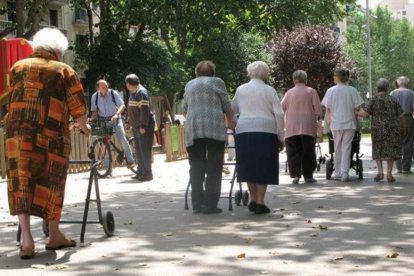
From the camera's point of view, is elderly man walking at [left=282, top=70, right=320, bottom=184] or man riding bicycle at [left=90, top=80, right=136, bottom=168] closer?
elderly man walking at [left=282, top=70, right=320, bottom=184]

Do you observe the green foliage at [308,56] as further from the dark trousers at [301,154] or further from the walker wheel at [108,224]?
the walker wheel at [108,224]

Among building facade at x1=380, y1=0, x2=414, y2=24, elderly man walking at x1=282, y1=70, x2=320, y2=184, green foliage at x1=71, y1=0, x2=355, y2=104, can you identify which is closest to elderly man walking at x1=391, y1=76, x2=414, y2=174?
elderly man walking at x1=282, y1=70, x2=320, y2=184

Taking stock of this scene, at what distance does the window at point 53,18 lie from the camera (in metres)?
52.6

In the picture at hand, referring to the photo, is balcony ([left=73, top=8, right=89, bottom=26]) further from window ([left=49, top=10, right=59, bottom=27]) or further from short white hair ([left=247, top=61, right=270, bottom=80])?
short white hair ([left=247, top=61, right=270, bottom=80])

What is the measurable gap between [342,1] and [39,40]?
27.8m

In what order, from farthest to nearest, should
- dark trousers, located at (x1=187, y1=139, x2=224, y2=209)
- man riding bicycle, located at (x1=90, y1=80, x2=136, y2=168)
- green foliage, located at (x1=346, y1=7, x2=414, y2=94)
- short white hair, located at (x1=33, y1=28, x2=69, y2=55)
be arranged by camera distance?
1. green foliage, located at (x1=346, y1=7, x2=414, y2=94)
2. man riding bicycle, located at (x1=90, y1=80, x2=136, y2=168)
3. dark trousers, located at (x1=187, y1=139, x2=224, y2=209)
4. short white hair, located at (x1=33, y1=28, x2=69, y2=55)

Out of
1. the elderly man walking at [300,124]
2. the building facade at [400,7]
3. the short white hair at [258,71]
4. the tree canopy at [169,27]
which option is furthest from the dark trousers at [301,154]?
the building facade at [400,7]

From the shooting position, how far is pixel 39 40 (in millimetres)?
6871

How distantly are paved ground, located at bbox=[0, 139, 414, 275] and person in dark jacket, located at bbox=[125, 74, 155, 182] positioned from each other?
2.80 metres

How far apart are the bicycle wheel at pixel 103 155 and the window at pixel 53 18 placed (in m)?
38.4

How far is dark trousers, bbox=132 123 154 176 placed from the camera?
14.7m

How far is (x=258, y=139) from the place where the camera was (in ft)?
31.2

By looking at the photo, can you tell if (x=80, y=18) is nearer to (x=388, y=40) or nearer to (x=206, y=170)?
(x=206, y=170)

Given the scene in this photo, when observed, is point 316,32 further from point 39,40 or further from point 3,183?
point 39,40
